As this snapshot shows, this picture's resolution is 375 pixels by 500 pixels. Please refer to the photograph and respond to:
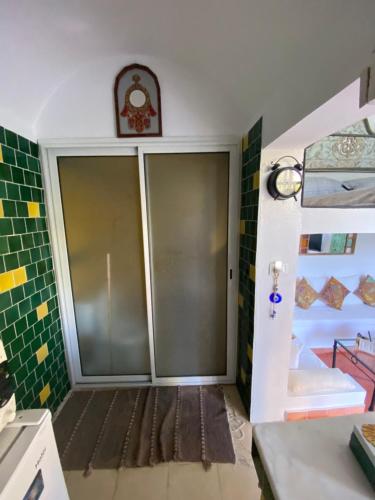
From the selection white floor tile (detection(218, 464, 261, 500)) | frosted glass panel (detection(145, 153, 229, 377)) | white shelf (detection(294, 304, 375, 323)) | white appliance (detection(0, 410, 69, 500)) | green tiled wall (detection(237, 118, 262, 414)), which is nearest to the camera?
white appliance (detection(0, 410, 69, 500))

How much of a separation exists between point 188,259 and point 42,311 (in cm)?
110

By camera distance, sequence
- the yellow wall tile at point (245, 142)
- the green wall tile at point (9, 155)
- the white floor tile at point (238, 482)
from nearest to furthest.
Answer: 1. the white floor tile at point (238, 482)
2. the green wall tile at point (9, 155)
3. the yellow wall tile at point (245, 142)

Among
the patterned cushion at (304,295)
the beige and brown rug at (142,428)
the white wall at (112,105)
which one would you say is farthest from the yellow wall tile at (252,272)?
the patterned cushion at (304,295)

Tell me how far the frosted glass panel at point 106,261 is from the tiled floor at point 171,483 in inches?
27.7

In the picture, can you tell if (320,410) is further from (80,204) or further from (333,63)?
(80,204)

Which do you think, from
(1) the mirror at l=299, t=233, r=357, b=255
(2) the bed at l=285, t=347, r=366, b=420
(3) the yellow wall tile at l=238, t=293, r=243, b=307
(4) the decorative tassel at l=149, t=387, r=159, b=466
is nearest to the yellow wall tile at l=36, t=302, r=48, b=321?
(4) the decorative tassel at l=149, t=387, r=159, b=466

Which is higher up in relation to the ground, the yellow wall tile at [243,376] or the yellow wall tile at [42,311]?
the yellow wall tile at [42,311]

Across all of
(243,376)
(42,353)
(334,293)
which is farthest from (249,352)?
(334,293)

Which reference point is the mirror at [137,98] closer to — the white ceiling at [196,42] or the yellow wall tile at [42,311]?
the white ceiling at [196,42]

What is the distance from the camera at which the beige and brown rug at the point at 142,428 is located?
4.56ft

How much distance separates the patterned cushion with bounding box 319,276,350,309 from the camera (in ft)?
9.60

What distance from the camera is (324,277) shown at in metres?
3.04

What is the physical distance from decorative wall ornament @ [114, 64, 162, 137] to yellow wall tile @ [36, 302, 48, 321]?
1.31 m

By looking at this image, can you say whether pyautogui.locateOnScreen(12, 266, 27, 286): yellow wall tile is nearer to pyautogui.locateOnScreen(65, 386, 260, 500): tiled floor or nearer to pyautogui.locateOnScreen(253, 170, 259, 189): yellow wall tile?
pyautogui.locateOnScreen(65, 386, 260, 500): tiled floor
